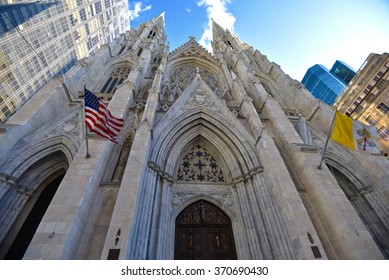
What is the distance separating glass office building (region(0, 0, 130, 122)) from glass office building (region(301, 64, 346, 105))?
199 feet

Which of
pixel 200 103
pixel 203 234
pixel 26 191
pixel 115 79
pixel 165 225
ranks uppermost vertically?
pixel 115 79

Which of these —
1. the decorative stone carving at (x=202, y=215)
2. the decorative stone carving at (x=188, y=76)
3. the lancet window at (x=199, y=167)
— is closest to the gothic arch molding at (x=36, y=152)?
the lancet window at (x=199, y=167)

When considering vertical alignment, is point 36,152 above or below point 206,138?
below

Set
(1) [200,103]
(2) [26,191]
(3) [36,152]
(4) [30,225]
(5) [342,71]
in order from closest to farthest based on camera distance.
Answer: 1. (4) [30,225]
2. (2) [26,191]
3. (3) [36,152]
4. (1) [200,103]
5. (5) [342,71]

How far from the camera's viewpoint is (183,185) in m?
8.32

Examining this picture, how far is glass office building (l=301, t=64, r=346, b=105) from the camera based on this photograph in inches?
2096

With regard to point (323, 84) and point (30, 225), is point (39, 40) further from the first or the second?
point (323, 84)

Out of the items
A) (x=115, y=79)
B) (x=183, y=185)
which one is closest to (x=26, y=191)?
(x=183, y=185)

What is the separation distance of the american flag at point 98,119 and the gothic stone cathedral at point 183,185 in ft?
2.70

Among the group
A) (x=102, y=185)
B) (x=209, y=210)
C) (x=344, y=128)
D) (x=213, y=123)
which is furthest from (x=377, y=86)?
(x=102, y=185)

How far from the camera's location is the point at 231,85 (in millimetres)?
13867

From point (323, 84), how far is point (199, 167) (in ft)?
214

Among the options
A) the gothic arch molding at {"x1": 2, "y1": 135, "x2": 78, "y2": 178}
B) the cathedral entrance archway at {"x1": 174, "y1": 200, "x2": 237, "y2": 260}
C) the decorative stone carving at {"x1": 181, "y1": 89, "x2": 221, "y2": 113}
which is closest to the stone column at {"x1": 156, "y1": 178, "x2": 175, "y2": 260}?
the cathedral entrance archway at {"x1": 174, "y1": 200, "x2": 237, "y2": 260}

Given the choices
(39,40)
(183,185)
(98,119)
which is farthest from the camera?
(39,40)
